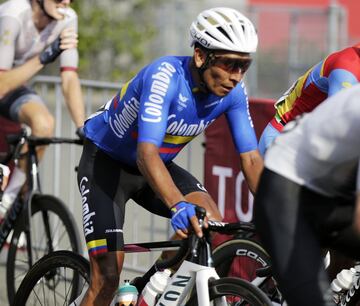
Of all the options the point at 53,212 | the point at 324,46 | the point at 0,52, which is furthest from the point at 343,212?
the point at 324,46

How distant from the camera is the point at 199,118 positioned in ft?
18.2

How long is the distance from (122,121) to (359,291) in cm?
146

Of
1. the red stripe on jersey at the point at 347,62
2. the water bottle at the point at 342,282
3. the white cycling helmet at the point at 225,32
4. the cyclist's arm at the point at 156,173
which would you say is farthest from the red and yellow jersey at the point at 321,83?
the cyclist's arm at the point at 156,173

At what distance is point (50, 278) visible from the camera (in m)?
6.07

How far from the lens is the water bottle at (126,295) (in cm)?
534

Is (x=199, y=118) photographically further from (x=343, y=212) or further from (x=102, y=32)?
(x=102, y=32)

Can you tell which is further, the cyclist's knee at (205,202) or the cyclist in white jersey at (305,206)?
the cyclist's knee at (205,202)

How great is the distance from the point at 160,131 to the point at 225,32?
57 cm

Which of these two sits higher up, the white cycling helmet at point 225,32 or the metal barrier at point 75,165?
the white cycling helmet at point 225,32

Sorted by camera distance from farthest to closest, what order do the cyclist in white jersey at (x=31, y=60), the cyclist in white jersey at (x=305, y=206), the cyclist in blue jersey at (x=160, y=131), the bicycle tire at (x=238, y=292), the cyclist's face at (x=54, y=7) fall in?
the cyclist's face at (x=54, y=7), the cyclist in white jersey at (x=31, y=60), the cyclist in blue jersey at (x=160, y=131), the bicycle tire at (x=238, y=292), the cyclist in white jersey at (x=305, y=206)

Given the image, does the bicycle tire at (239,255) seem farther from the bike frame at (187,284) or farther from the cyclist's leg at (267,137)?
the bike frame at (187,284)

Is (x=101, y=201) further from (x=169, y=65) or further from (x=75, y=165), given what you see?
(x=75, y=165)

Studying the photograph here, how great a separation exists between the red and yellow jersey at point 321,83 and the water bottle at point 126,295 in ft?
4.51

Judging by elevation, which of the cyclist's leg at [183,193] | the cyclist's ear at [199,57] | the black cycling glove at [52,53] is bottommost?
the cyclist's leg at [183,193]
